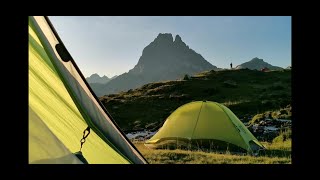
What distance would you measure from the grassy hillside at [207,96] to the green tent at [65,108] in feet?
64.7

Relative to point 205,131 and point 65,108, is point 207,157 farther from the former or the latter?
point 65,108

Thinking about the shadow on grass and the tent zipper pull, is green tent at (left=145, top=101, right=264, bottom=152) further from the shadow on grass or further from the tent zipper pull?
the tent zipper pull

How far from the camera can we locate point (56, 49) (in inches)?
165

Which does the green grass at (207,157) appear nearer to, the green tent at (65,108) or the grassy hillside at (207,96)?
the green tent at (65,108)

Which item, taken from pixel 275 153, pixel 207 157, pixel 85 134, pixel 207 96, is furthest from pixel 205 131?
pixel 207 96

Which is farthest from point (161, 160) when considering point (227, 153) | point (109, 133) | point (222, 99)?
point (222, 99)

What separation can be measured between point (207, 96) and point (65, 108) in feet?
114

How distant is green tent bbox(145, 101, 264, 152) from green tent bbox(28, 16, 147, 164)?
21.2 feet

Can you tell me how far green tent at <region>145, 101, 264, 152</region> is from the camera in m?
10.9

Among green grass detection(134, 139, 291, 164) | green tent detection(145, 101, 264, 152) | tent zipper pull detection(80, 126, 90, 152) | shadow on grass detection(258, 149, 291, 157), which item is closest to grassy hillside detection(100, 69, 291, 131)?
green tent detection(145, 101, 264, 152)

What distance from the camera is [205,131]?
1112 cm
